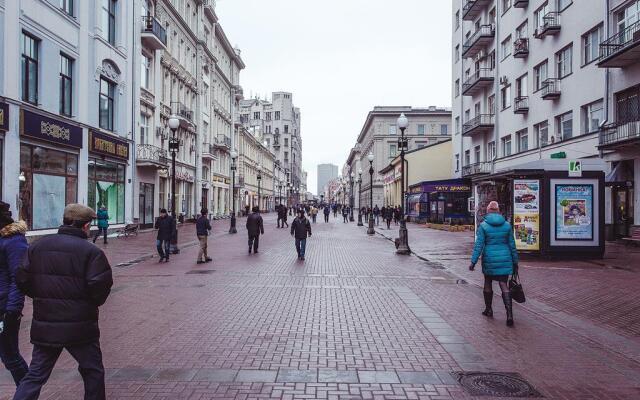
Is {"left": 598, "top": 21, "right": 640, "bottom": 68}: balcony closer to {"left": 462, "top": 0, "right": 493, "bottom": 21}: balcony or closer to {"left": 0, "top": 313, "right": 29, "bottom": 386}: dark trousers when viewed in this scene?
{"left": 462, "top": 0, "right": 493, "bottom": 21}: balcony

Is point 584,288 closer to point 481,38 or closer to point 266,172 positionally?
point 481,38

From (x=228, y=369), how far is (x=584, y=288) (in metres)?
8.45

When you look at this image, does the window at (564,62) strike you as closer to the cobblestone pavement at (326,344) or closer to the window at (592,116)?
the window at (592,116)

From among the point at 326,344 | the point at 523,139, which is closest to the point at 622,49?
the point at 523,139

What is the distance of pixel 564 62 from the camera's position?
2677 cm

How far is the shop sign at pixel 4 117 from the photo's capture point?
16562 millimetres

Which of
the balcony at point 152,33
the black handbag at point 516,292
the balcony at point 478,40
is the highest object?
the balcony at point 478,40

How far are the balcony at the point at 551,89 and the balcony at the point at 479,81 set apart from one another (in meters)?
9.68

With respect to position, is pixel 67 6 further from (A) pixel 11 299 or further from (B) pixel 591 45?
(B) pixel 591 45

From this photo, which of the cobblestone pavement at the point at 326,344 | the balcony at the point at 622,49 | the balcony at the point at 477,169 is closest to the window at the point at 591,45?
the balcony at the point at 622,49

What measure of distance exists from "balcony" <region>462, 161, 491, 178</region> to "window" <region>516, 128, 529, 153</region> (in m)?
4.22

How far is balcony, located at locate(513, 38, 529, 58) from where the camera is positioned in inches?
1195

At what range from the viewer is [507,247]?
25.2ft

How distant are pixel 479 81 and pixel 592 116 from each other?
13835 mm
